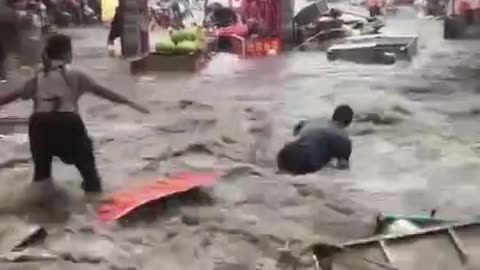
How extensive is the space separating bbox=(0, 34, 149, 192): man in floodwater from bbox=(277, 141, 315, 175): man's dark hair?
1815 mm

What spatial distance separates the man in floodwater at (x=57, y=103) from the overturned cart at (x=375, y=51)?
1055 centimetres

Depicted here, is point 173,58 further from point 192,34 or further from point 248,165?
point 248,165

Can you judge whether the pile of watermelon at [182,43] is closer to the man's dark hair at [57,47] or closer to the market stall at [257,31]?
the market stall at [257,31]

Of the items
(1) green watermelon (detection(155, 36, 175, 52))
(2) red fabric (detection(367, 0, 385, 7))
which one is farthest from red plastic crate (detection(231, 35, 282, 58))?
(2) red fabric (detection(367, 0, 385, 7))

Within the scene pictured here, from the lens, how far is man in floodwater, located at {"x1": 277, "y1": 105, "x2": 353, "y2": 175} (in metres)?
7.68

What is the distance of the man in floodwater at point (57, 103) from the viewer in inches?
259

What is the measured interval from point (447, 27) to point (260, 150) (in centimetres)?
1401

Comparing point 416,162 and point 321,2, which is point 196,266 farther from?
point 321,2

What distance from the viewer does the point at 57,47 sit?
6.56 m

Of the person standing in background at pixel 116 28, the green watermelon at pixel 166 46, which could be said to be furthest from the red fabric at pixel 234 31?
the green watermelon at pixel 166 46

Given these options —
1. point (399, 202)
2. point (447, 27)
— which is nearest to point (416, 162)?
point (399, 202)

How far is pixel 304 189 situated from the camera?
7.25 m

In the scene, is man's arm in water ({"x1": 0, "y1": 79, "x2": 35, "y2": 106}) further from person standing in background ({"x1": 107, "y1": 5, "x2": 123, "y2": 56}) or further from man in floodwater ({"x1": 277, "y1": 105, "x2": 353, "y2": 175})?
person standing in background ({"x1": 107, "y1": 5, "x2": 123, "y2": 56})

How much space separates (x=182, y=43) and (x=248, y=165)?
759 centimetres
